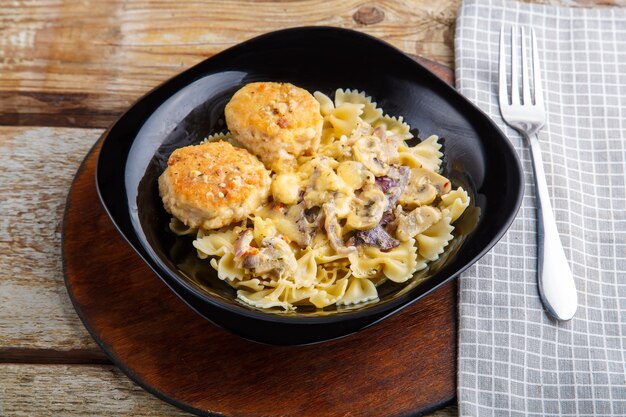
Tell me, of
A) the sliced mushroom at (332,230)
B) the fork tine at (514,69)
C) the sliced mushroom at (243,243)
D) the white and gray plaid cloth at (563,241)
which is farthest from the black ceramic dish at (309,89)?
the fork tine at (514,69)

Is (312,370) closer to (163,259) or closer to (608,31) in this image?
(163,259)

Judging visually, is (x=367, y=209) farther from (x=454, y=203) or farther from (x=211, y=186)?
(x=211, y=186)

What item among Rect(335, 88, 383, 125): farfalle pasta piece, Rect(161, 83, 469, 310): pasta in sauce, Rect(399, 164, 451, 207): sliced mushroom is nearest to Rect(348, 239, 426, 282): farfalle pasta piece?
Rect(161, 83, 469, 310): pasta in sauce

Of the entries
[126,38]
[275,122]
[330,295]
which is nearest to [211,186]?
[275,122]

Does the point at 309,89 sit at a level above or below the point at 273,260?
above

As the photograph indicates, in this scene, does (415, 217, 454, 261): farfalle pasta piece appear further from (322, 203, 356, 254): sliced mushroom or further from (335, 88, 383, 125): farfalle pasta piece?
(335, 88, 383, 125): farfalle pasta piece

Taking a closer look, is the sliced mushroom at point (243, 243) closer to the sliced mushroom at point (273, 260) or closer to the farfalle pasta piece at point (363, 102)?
the sliced mushroom at point (273, 260)
